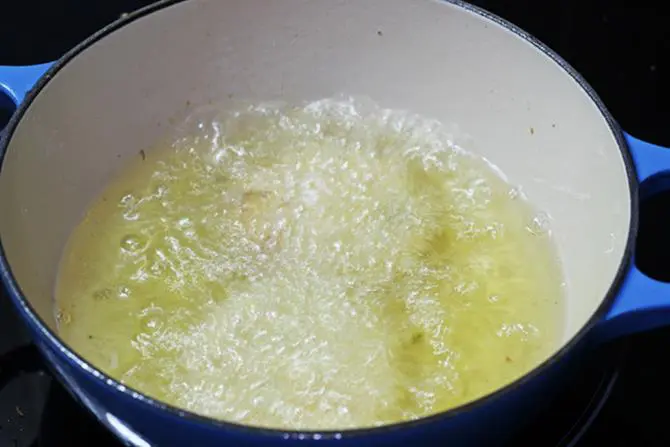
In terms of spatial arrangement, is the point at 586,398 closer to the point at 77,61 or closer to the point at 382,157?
the point at 382,157

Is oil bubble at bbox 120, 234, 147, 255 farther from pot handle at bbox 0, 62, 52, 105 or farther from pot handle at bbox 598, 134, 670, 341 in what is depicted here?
pot handle at bbox 598, 134, 670, 341

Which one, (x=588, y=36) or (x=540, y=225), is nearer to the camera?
(x=540, y=225)

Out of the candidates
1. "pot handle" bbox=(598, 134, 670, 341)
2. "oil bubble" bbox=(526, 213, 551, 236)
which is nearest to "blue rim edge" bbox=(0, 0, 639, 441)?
"pot handle" bbox=(598, 134, 670, 341)

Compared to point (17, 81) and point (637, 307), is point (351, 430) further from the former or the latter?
point (17, 81)

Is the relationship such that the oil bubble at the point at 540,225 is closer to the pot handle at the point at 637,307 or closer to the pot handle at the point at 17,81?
the pot handle at the point at 637,307

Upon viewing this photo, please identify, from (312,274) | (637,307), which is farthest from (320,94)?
(637,307)

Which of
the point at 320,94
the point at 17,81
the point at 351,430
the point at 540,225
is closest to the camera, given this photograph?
the point at 351,430

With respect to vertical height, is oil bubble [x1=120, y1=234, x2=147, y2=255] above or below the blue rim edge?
below
